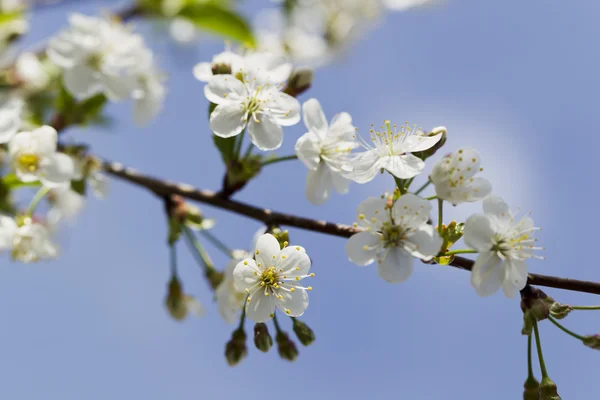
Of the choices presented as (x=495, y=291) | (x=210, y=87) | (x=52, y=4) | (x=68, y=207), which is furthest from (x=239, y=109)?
(x=52, y=4)

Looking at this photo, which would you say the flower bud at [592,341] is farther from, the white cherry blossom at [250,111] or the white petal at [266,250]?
the white cherry blossom at [250,111]

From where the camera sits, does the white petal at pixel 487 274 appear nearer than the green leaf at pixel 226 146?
Yes

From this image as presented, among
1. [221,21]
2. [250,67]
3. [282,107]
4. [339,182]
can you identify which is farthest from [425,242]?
[221,21]

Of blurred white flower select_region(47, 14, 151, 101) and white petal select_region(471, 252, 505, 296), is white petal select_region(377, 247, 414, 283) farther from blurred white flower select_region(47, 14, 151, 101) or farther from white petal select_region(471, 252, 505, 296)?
blurred white flower select_region(47, 14, 151, 101)

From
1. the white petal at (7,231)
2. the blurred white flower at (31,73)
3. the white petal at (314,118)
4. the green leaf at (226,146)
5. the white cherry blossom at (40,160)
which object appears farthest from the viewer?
the blurred white flower at (31,73)

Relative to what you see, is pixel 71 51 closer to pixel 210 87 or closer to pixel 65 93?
pixel 65 93

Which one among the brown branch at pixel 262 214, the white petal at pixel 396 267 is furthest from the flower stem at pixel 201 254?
the white petal at pixel 396 267

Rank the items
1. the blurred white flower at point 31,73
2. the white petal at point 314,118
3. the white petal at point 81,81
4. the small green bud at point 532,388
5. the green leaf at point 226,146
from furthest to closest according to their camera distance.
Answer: the blurred white flower at point 31,73 → the white petal at point 81,81 → the green leaf at point 226,146 → the white petal at point 314,118 → the small green bud at point 532,388
